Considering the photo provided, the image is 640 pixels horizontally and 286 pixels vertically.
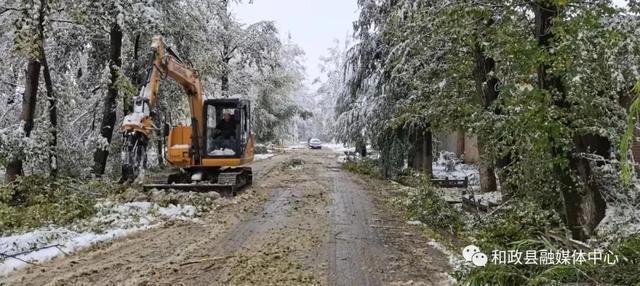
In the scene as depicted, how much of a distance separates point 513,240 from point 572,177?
1503 mm

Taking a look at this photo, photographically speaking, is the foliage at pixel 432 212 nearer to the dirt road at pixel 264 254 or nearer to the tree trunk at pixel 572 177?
the dirt road at pixel 264 254

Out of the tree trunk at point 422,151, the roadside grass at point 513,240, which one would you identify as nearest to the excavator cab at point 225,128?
the roadside grass at point 513,240

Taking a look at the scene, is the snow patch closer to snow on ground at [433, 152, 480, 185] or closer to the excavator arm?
the excavator arm

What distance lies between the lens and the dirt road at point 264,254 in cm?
545

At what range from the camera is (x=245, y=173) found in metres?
14.2

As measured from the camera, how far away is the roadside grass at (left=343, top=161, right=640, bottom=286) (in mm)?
4043

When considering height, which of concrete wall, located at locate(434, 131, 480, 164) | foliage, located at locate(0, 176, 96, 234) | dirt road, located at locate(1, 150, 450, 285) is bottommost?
dirt road, located at locate(1, 150, 450, 285)

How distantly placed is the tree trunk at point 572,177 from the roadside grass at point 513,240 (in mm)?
271

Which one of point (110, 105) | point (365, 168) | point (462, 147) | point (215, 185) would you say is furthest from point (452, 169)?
point (110, 105)

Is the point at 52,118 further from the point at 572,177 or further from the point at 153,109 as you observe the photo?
the point at 572,177

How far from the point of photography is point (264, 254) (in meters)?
6.45

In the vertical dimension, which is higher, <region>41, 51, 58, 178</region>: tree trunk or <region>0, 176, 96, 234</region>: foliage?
<region>41, 51, 58, 178</region>: tree trunk

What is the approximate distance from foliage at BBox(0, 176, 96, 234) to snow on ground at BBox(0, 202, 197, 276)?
29 centimetres

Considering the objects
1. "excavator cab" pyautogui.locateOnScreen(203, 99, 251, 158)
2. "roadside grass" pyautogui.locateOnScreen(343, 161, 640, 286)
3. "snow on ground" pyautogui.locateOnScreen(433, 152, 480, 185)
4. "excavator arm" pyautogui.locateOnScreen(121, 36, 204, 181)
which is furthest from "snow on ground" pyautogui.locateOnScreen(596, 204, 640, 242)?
"snow on ground" pyautogui.locateOnScreen(433, 152, 480, 185)
